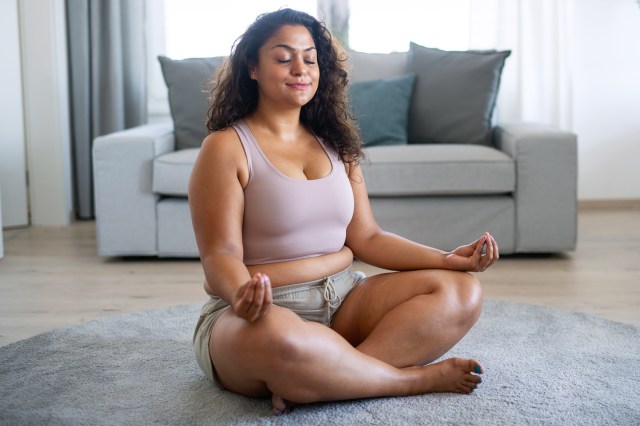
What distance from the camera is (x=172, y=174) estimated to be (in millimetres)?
3568

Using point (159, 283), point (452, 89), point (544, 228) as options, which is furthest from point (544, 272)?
point (159, 283)

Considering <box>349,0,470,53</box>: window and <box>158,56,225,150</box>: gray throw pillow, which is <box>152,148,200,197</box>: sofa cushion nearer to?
<box>158,56,225,150</box>: gray throw pillow

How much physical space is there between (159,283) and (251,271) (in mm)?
1444

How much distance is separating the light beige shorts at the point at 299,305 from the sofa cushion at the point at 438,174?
1.58 metres

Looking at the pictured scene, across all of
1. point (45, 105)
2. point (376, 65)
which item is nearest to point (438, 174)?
point (376, 65)

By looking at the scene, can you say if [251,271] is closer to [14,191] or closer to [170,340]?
[170,340]

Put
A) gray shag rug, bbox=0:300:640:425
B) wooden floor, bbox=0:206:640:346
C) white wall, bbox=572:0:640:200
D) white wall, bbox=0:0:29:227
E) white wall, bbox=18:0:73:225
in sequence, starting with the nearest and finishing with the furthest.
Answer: gray shag rug, bbox=0:300:640:425 < wooden floor, bbox=0:206:640:346 < white wall, bbox=0:0:29:227 < white wall, bbox=18:0:73:225 < white wall, bbox=572:0:640:200

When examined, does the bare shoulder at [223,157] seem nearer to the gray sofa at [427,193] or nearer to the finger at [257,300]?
the finger at [257,300]

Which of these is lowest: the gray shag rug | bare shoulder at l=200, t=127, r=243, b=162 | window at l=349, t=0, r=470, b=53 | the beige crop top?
the gray shag rug

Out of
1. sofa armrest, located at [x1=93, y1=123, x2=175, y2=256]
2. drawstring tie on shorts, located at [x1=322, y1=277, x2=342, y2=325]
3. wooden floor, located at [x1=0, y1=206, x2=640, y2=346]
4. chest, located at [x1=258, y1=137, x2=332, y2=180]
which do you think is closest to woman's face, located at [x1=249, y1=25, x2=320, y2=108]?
chest, located at [x1=258, y1=137, x2=332, y2=180]

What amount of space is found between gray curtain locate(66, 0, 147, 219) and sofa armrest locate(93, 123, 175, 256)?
1060 millimetres

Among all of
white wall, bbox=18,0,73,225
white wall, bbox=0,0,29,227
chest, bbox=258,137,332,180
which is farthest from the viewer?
white wall, bbox=18,0,73,225

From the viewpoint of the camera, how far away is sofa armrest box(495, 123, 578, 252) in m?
3.54

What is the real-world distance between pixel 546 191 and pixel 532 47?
1406 mm
